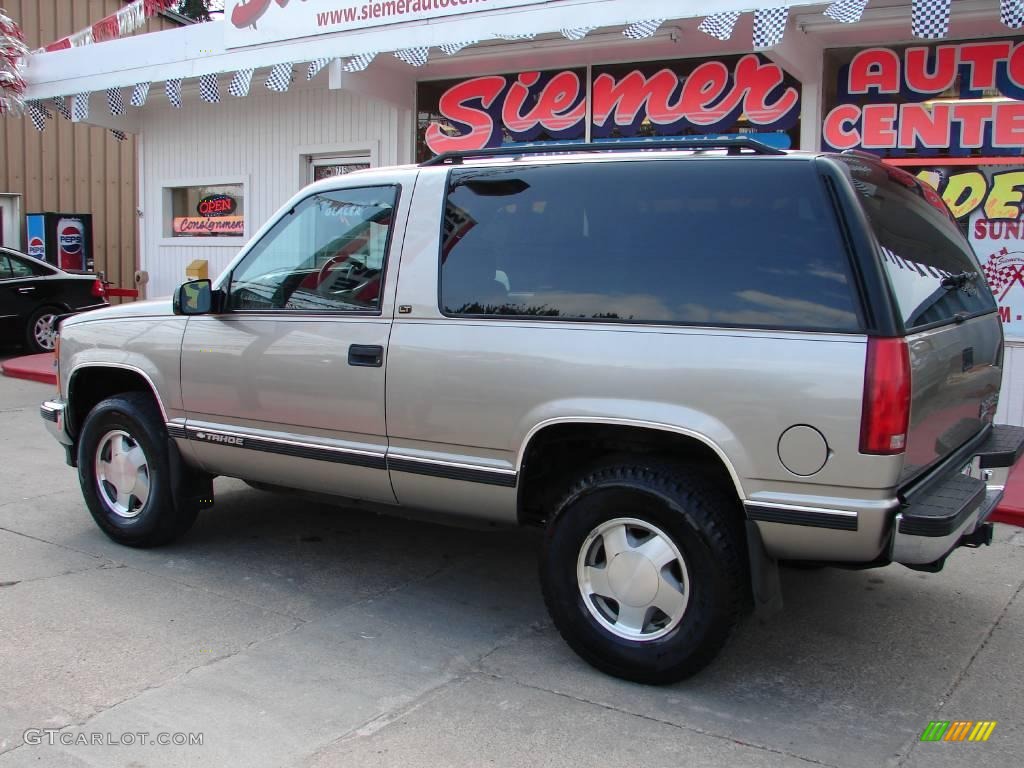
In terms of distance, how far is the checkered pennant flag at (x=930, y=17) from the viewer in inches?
259

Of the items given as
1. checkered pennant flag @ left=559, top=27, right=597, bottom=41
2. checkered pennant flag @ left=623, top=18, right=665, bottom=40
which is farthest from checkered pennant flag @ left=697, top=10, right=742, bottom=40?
checkered pennant flag @ left=559, top=27, right=597, bottom=41

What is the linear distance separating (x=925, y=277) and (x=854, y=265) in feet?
2.09

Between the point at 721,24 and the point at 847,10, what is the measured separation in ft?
3.21

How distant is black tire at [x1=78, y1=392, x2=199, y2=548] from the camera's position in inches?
203

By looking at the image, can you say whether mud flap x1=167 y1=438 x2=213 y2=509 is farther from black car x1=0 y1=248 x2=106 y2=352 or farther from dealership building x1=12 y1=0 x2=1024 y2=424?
black car x1=0 y1=248 x2=106 y2=352

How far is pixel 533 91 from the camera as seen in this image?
32.5ft

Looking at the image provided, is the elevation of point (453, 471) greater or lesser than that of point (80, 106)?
lesser

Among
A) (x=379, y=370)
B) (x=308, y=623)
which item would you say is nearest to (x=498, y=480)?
(x=379, y=370)

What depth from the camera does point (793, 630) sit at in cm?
440

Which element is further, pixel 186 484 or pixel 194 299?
pixel 186 484

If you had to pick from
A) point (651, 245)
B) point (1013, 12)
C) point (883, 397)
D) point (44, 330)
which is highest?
point (1013, 12)

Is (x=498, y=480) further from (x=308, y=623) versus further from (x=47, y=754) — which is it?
(x=47, y=754)

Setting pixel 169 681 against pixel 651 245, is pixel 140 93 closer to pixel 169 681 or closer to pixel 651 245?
pixel 169 681

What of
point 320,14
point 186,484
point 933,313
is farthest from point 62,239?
point 933,313
